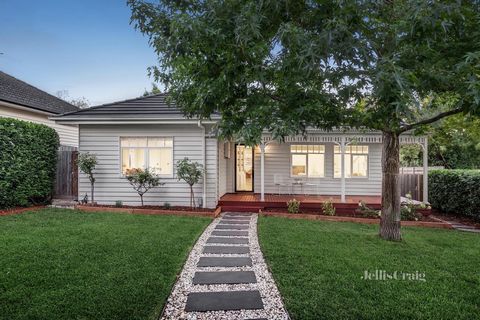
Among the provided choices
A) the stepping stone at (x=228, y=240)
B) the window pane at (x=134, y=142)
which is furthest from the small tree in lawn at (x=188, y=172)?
the stepping stone at (x=228, y=240)

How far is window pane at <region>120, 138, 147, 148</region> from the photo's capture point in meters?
10.1

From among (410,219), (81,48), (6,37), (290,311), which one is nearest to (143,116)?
(290,311)

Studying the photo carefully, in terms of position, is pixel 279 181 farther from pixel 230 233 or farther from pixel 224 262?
pixel 224 262

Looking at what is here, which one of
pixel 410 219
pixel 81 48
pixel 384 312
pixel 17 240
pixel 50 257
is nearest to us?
pixel 384 312

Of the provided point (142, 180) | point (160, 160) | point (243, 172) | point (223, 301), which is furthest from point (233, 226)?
point (243, 172)

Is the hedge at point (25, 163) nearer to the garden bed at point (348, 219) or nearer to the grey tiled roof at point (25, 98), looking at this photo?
the grey tiled roof at point (25, 98)

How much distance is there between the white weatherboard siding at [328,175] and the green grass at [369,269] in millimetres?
4976

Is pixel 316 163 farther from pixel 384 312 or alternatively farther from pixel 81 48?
pixel 81 48

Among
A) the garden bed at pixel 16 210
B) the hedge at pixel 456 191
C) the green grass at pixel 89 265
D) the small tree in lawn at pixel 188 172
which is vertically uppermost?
the small tree in lawn at pixel 188 172

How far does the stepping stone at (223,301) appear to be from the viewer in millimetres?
3277

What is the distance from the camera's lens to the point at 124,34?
1321 cm

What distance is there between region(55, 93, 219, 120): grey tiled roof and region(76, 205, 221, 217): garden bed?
2863 millimetres

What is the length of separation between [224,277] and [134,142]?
716cm

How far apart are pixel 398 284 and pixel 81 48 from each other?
18311 mm
